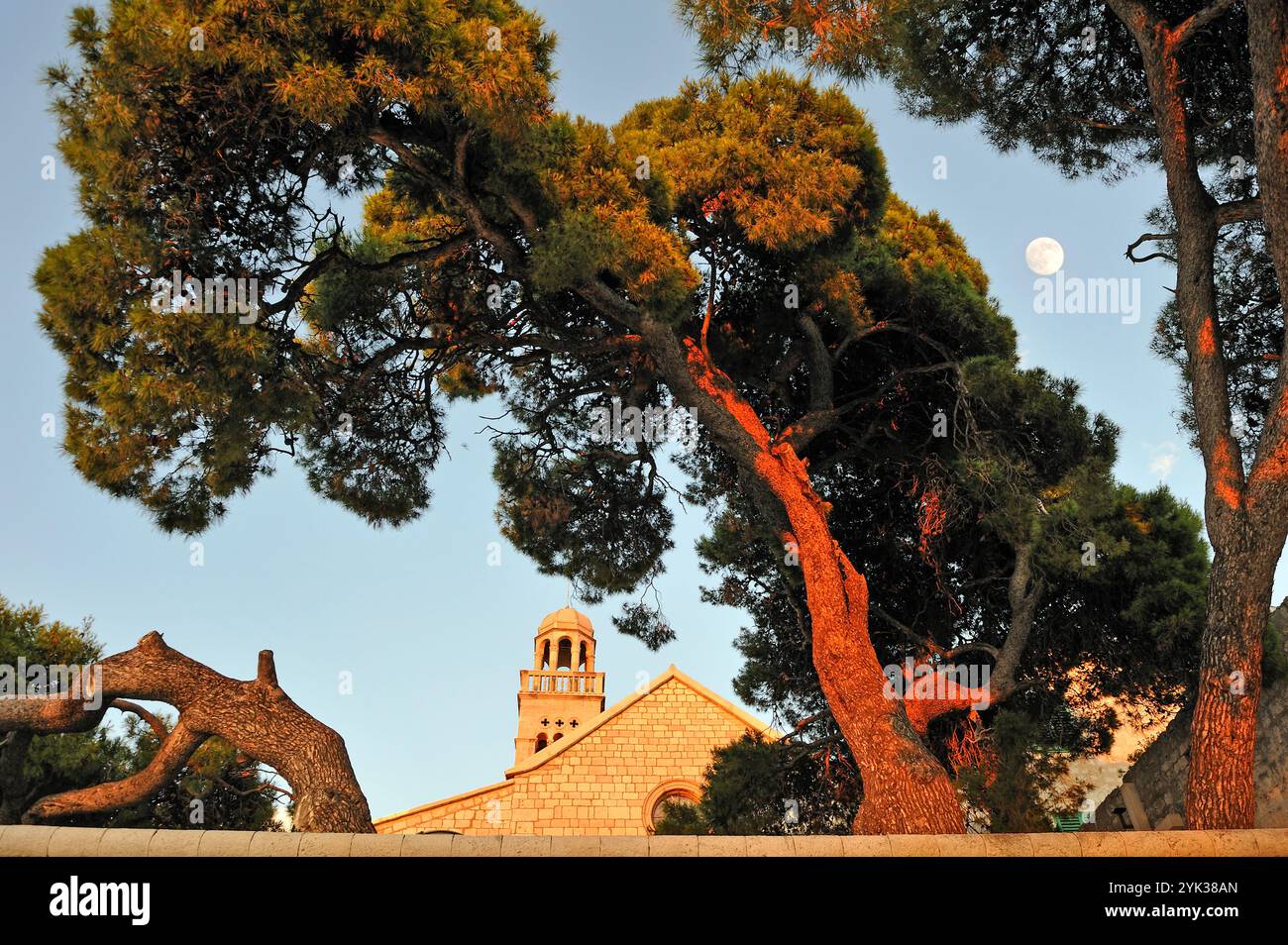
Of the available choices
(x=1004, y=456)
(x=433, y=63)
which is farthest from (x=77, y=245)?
(x=1004, y=456)

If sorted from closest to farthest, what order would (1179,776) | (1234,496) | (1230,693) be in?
(1230,693) < (1234,496) < (1179,776)

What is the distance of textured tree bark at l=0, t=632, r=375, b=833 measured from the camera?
20.1 ft

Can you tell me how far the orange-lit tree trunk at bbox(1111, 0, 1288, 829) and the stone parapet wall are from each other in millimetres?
797

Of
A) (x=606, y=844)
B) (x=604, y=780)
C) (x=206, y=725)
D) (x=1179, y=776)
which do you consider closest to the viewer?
(x=606, y=844)

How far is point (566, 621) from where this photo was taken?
107 feet

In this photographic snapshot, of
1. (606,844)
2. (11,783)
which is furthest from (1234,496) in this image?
(11,783)

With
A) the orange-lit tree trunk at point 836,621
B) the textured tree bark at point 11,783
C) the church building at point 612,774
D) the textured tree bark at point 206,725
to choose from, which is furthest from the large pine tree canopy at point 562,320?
the church building at point 612,774

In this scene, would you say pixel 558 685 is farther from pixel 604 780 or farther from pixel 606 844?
pixel 606 844

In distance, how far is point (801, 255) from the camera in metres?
8.97

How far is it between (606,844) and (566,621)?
28.2m

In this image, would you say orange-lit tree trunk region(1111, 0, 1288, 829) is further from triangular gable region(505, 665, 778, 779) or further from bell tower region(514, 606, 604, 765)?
bell tower region(514, 606, 604, 765)

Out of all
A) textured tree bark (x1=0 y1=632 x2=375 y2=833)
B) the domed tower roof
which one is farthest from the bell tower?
textured tree bark (x1=0 y1=632 x2=375 y2=833)

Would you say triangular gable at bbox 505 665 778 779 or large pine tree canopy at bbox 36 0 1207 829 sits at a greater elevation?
large pine tree canopy at bbox 36 0 1207 829
